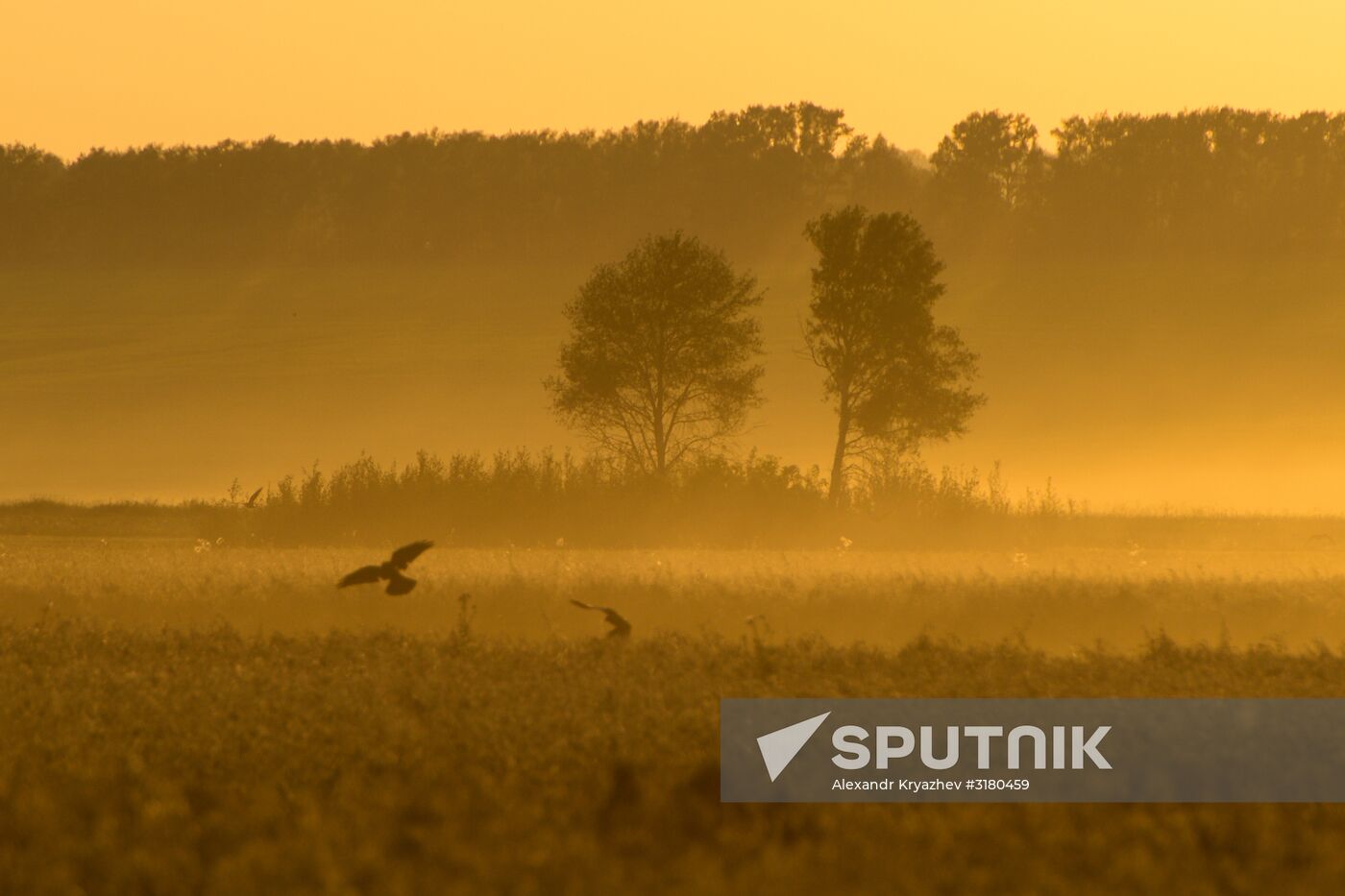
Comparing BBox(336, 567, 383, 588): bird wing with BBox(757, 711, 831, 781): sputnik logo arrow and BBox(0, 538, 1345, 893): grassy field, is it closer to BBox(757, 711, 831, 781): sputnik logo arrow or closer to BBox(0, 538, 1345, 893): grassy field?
BBox(0, 538, 1345, 893): grassy field

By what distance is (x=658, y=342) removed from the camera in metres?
40.9

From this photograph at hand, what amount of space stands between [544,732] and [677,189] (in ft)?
299

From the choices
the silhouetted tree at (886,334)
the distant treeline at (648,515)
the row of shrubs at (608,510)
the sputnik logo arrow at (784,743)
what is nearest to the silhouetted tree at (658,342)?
the silhouetted tree at (886,334)

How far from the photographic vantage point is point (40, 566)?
2209cm

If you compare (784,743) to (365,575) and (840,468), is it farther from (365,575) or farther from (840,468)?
(840,468)

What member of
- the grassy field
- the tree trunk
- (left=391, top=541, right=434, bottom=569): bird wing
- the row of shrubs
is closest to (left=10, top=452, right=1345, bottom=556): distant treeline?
the row of shrubs

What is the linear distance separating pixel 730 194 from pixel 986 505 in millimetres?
62148

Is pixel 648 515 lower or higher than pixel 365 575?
higher

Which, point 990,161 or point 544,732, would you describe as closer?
point 544,732

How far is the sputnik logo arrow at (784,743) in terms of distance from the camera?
8578 millimetres

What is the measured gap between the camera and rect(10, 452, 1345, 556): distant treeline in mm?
35906

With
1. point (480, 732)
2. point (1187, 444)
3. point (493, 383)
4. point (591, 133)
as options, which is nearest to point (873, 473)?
point (480, 732)

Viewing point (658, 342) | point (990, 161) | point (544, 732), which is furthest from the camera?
point (990, 161)

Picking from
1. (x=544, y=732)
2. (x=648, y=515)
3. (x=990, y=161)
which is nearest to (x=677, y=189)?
(x=990, y=161)
